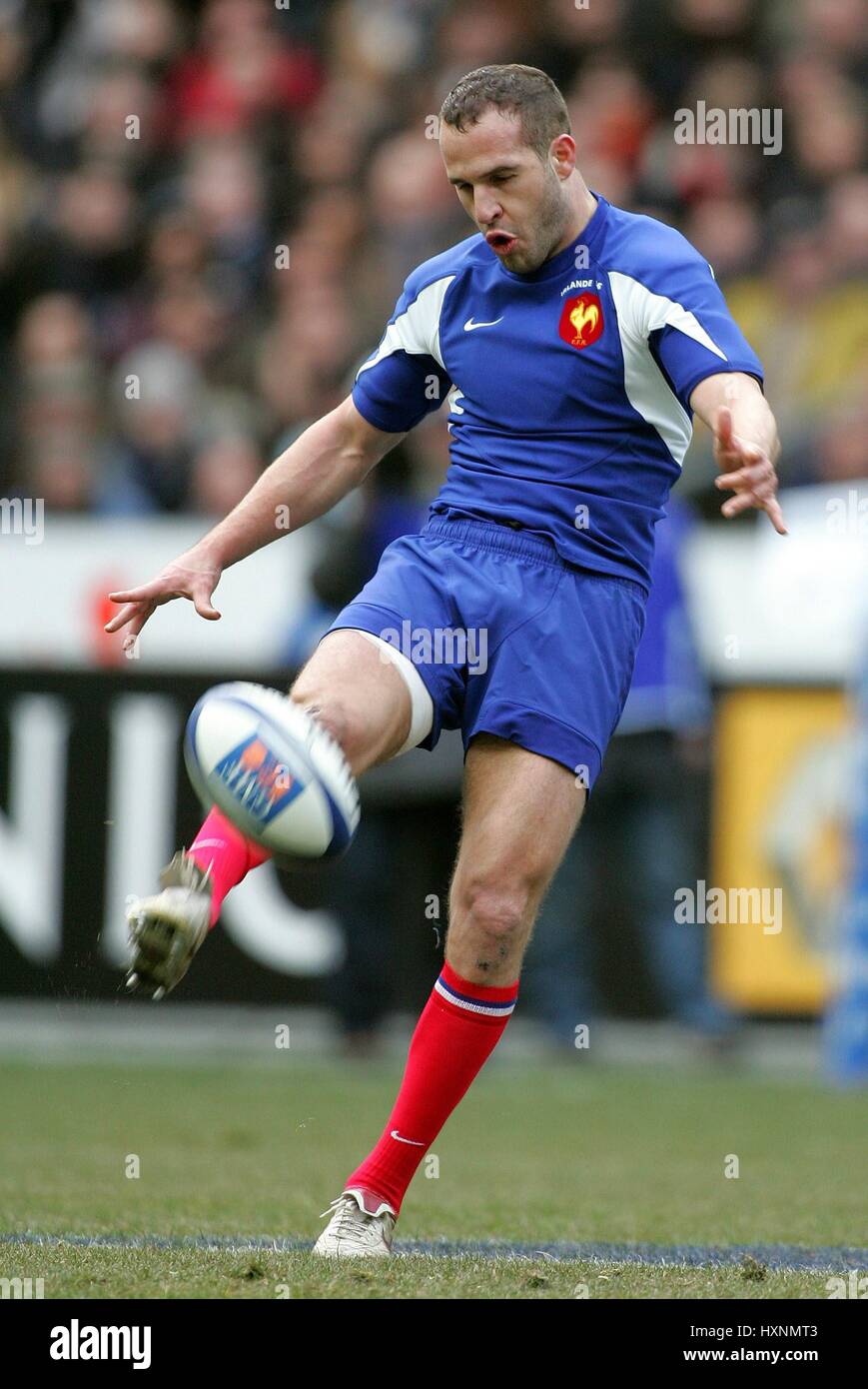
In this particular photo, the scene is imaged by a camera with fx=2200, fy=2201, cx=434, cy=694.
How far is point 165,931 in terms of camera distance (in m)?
3.82

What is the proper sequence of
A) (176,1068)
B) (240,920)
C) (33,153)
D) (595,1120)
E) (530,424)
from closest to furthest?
(530,424)
(595,1120)
(176,1068)
(240,920)
(33,153)

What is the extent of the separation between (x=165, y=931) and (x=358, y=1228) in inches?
35.2

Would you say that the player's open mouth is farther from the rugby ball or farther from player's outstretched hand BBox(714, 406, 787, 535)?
the rugby ball

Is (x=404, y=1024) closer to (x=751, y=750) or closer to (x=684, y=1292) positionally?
(x=751, y=750)

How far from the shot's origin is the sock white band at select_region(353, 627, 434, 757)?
14.2 feet

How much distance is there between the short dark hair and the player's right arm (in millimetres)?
732

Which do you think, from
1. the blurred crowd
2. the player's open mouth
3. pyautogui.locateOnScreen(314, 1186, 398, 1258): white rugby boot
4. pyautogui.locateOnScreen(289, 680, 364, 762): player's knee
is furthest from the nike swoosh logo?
the blurred crowd

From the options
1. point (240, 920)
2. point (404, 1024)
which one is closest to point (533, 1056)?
point (404, 1024)

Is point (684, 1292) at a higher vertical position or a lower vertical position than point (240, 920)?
lower

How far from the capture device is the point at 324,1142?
21.8 feet

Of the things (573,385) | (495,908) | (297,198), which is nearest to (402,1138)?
(495,908)

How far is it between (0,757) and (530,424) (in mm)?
5328

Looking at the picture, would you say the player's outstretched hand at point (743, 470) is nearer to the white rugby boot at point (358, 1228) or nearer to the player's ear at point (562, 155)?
the player's ear at point (562, 155)

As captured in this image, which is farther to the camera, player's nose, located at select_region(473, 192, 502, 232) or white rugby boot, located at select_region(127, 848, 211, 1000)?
player's nose, located at select_region(473, 192, 502, 232)
